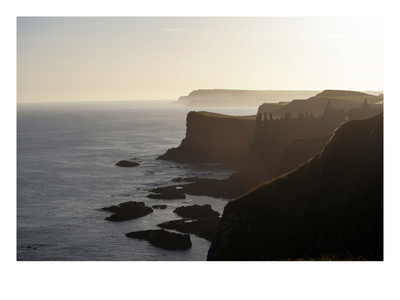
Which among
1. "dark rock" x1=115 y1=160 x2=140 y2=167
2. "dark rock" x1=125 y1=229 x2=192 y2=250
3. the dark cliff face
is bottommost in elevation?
"dark rock" x1=125 y1=229 x2=192 y2=250

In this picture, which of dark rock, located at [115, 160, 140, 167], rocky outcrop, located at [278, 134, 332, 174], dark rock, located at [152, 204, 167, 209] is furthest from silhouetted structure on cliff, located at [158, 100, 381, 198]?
dark rock, located at [115, 160, 140, 167]

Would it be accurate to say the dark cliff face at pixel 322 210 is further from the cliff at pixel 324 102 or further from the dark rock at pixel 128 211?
the cliff at pixel 324 102

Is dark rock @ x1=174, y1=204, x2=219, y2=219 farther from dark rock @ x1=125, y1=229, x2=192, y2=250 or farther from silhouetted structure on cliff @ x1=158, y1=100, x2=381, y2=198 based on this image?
silhouetted structure on cliff @ x1=158, y1=100, x2=381, y2=198

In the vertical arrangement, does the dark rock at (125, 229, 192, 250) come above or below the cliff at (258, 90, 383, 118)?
below

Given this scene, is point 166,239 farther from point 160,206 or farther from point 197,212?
point 160,206

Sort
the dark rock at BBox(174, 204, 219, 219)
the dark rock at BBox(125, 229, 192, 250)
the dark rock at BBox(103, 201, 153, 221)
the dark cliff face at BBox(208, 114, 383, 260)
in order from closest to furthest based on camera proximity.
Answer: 1. the dark cliff face at BBox(208, 114, 383, 260)
2. the dark rock at BBox(125, 229, 192, 250)
3. the dark rock at BBox(103, 201, 153, 221)
4. the dark rock at BBox(174, 204, 219, 219)

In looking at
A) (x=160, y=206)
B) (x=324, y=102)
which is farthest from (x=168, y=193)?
(x=324, y=102)
